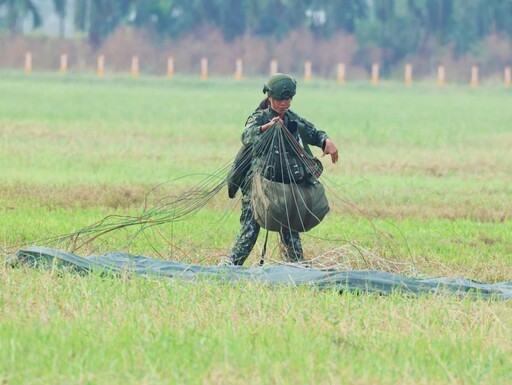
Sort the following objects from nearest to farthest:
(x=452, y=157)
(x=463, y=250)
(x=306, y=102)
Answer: (x=463, y=250) → (x=452, y=157) → (x=306, y=102)

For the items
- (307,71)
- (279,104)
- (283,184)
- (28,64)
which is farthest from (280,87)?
(307,71)

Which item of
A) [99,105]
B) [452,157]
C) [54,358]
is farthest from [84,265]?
[99,105]

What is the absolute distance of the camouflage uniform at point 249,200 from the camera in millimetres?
9695

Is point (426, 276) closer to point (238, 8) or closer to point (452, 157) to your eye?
point (452, 157)

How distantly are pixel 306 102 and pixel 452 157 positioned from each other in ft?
56.6

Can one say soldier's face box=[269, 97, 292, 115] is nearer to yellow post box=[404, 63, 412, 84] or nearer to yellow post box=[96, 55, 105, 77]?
yellow post box=[96, 55, 105, 77]

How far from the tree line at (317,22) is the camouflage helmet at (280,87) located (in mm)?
61924

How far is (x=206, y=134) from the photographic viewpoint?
24.5 meters

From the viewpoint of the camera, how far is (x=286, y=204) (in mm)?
9461

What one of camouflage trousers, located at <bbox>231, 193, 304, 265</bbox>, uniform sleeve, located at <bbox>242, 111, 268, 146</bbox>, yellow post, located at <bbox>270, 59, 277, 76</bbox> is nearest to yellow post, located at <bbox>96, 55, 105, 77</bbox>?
yellow post, located at <bbox>270, 59, 277, 76</bbox>

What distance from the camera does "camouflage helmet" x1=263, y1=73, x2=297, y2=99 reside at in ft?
31.1

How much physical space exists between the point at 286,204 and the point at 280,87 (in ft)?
2.48

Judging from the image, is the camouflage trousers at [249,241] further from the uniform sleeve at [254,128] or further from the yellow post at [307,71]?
the yellow post at [307,71]

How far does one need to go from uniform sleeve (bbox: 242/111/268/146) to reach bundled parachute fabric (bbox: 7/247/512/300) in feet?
2.96
